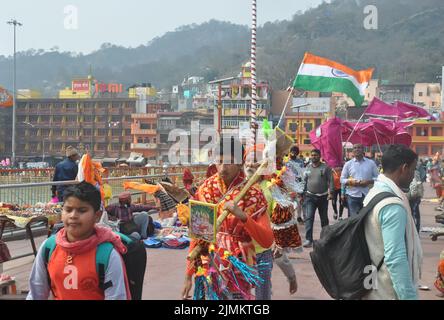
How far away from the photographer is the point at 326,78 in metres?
A: 12.4

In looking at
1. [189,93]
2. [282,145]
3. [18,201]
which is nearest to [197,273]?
[282,145]

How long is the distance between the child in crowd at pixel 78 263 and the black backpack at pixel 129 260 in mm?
15

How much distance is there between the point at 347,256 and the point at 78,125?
241 ft

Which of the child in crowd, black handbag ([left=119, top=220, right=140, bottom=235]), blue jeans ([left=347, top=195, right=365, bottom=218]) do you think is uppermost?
the child in crowd

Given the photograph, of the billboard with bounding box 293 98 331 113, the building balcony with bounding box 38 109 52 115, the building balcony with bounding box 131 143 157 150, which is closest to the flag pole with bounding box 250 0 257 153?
the building balcony with bounding box 131 143 157 150

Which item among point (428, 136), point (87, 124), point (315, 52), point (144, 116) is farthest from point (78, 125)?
point (315, 52)

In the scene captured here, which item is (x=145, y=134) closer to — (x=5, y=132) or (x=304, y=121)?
(x=5, y=132)

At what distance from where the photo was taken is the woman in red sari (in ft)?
11.7

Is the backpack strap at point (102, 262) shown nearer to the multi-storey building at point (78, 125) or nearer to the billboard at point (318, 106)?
the billboard at point (318, 106)

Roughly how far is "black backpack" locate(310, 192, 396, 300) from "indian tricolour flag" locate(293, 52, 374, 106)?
9091 millimetres

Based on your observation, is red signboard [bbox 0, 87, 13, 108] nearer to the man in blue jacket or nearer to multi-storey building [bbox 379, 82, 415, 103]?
the man in blue jacket

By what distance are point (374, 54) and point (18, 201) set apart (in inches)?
5969

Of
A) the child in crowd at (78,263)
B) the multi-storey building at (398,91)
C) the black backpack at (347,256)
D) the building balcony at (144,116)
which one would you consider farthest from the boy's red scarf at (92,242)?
the multi-storey building at (398,91)

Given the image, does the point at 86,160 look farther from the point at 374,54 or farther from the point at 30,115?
the point at 374,54
